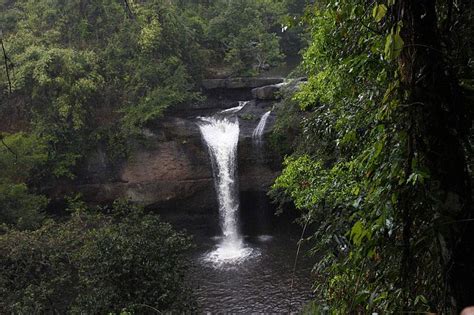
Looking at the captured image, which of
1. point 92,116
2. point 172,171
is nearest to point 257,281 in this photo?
point 172,171

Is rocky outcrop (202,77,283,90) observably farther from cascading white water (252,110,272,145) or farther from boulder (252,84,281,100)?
cascading white water (252,110,272,145)

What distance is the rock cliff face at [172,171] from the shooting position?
62.6ft

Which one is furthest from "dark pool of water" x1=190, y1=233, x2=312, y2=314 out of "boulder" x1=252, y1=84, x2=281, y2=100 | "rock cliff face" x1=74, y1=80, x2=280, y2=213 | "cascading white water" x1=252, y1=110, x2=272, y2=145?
"boulder" x1=252, y1=84, x2=281, y2=100

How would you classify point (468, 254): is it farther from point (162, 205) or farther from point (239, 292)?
→ point (162, 205)

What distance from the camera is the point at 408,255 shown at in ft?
7.60

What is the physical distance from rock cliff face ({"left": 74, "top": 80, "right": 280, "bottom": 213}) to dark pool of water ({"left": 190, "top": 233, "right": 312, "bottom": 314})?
2.98 metres

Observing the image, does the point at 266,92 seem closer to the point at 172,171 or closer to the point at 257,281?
the point at 172,171

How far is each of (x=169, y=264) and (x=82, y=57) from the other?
12.9m

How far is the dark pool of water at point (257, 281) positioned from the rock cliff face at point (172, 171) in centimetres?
298

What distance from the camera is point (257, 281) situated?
14273mm

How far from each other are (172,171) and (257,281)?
6983mm

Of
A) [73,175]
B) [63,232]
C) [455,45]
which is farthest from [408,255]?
[73,175]

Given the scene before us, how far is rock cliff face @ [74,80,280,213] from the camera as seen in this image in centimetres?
1909

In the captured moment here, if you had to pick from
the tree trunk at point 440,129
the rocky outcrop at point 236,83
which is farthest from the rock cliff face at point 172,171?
the tree trunk at point 440,129
